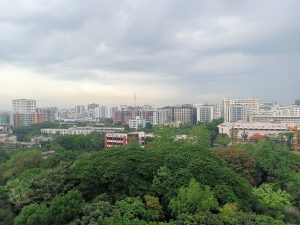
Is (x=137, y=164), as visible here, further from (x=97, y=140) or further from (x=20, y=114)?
(x=20, y=114)

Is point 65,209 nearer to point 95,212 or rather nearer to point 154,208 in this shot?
point 95,212

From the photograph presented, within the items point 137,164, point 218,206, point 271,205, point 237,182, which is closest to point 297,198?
point 271,205

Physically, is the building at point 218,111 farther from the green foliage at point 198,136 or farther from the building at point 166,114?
the green foliage at point 198,136

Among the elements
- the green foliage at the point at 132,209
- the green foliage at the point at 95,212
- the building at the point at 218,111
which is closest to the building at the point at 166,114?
the building at the point at 218,111

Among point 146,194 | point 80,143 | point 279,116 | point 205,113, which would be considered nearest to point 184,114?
point 205,113

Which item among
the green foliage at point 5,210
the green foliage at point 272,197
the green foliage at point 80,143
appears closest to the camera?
the green foliage at point 5,210
